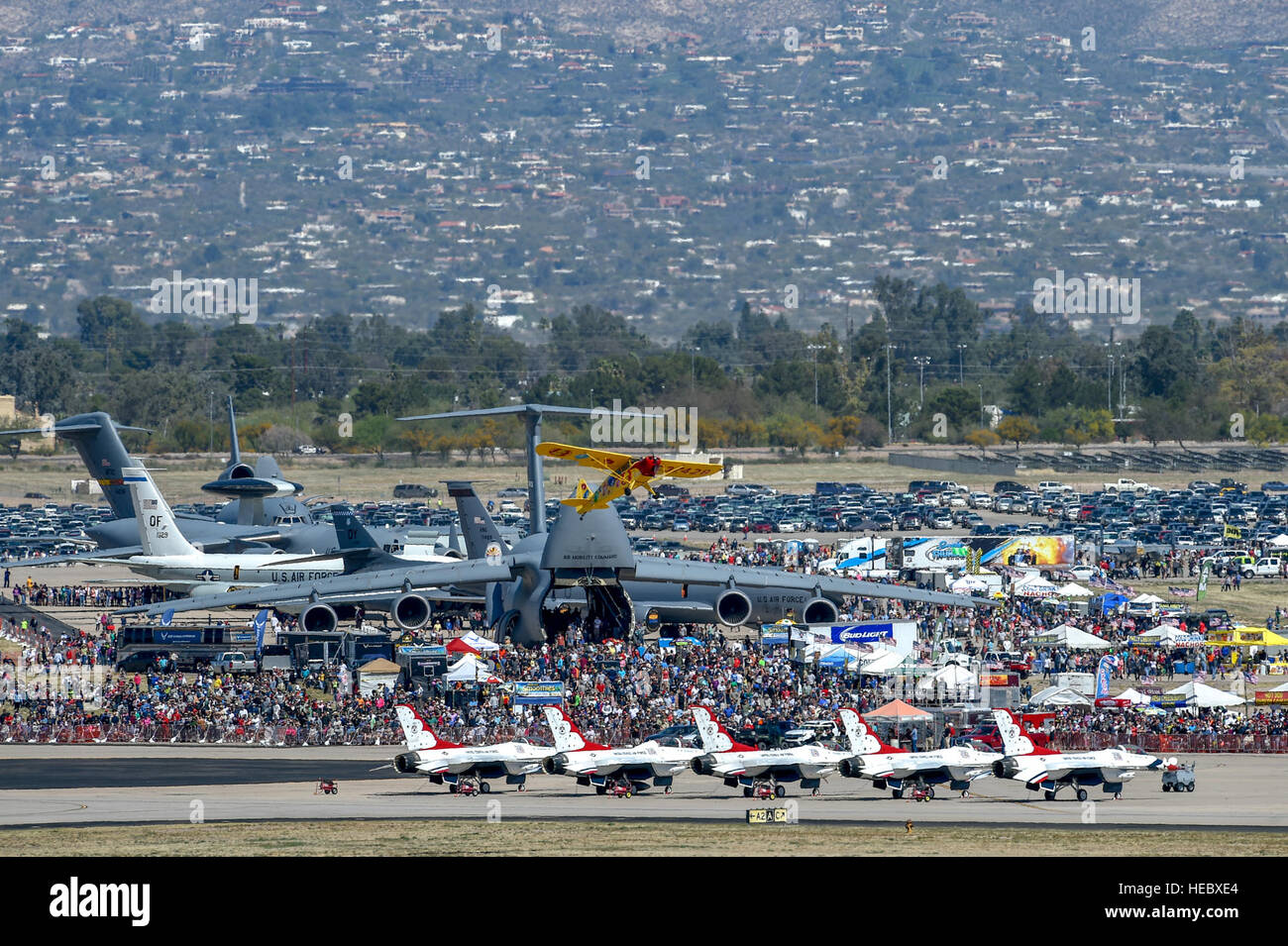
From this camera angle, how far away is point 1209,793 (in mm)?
45531

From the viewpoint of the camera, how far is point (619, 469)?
56.8 metres

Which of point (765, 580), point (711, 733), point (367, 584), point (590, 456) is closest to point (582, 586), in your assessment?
point (765, 580)

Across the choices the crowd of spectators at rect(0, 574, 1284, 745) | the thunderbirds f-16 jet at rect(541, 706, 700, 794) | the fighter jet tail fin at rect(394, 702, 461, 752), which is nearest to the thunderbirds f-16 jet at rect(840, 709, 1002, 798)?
the thunderbirds f-16 jet at rect(541, 706, 700, 794)

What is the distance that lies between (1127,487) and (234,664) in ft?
314

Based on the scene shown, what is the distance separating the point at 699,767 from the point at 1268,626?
34414 millimetres

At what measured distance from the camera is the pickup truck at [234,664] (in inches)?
2473

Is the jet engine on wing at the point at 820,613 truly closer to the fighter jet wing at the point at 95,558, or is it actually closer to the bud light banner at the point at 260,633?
the bud light banner at the point at 260,633

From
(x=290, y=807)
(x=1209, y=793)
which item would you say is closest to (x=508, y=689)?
(x=290, y=807)

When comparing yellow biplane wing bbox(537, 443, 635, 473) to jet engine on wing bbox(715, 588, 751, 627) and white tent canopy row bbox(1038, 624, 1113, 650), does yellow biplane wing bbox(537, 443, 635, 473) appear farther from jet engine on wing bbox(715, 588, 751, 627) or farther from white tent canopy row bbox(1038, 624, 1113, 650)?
white tent canopy row bbox(1038, 624, 1113, 650)

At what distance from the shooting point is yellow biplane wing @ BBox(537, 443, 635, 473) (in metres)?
55.2
